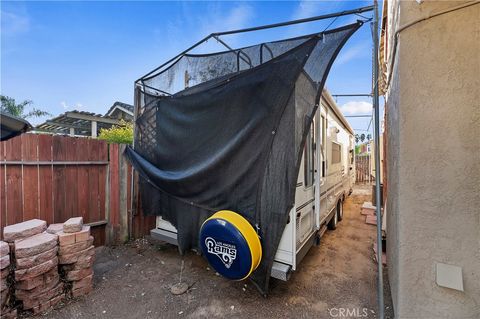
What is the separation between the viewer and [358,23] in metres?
1.89

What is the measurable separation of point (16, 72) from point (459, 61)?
26.4 ft

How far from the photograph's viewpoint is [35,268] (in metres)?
2.09

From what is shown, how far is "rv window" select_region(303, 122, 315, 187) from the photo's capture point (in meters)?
2.79

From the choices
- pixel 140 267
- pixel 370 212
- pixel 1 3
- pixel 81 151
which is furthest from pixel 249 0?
pixel 370 212

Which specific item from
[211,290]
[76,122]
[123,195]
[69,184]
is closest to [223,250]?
[211,290]

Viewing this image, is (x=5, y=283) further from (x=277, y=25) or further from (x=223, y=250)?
(x=277, y=25)

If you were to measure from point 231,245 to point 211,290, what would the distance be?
3.13ft

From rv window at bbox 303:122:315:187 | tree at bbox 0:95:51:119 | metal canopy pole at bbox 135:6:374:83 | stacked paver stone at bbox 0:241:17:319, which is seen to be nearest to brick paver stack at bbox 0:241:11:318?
stacked paver stone at bbox 0:241:17:319

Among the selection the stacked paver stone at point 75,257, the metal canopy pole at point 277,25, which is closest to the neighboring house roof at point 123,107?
the metal canopy pole at point 277,25

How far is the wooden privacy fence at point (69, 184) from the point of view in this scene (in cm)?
290

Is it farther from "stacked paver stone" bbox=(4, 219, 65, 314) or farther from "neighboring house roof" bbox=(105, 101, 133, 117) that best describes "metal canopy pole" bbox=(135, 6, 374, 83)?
"neighboring house roof" bbox=(105, 101, 133, 117)

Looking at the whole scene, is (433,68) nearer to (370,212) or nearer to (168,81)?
(168,81)

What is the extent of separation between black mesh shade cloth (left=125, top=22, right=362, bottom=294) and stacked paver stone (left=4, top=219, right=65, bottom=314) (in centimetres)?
133

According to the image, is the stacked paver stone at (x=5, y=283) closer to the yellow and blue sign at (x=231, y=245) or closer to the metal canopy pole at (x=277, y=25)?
the yellow and blue sign at (x=231, y=245)
